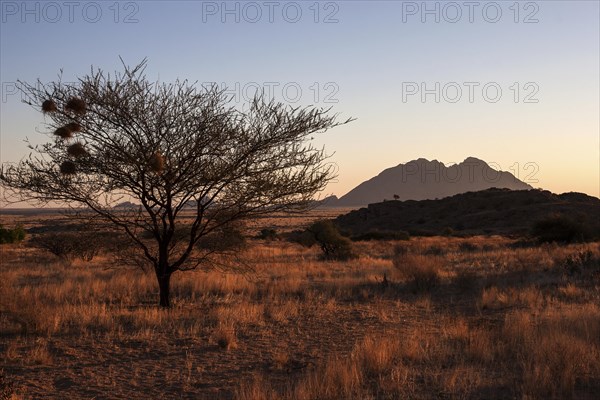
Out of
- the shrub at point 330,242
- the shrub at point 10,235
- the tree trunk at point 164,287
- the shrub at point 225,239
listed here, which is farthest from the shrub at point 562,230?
the shrub at point 10,235

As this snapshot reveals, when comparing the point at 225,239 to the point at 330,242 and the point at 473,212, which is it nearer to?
the point at 330,242

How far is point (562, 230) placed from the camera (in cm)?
4172

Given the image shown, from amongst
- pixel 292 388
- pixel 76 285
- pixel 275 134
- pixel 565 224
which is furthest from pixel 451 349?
pixel 565 224

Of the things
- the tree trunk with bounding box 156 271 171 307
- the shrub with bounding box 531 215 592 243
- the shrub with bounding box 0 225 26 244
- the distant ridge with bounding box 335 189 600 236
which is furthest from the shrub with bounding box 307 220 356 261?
the distant ridge with bounding box 335 189 600 236

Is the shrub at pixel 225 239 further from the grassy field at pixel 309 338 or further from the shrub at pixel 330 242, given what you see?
the shrub at pixel 330 242

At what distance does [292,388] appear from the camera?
8.09 meters

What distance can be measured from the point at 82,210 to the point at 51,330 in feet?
11.5

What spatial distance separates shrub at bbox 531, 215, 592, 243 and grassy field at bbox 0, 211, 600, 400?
69.7ft

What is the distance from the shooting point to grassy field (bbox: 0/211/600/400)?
8078 millimetres

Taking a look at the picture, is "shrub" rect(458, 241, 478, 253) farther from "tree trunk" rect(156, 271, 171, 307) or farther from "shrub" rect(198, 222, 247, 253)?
"tree trunk" rect(156, 271, 171, 307)

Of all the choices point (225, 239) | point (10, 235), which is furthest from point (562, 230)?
point (10, 235)

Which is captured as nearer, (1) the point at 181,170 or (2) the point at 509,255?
(1) the point at 181,170

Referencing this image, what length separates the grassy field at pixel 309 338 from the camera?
8078mm

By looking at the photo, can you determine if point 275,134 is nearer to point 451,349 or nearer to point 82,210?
point 82,210
